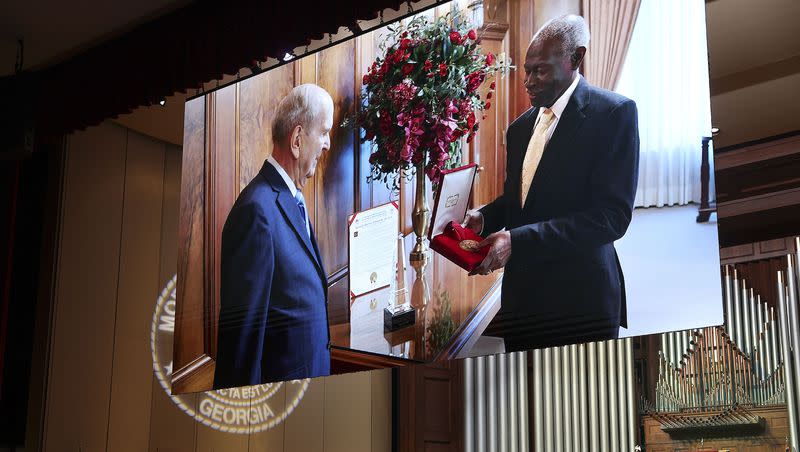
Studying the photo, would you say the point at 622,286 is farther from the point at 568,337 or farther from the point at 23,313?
the point at 23,313

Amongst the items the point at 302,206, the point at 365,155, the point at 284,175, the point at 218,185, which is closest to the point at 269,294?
the point at 302,206

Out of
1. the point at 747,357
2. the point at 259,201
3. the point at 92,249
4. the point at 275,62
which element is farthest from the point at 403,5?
the point at 747,357

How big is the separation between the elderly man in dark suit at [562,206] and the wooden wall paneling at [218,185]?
4.63 ft

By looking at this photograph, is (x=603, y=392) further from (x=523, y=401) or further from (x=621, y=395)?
(x=523, y=401)

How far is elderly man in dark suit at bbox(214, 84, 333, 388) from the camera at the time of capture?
12.8ft

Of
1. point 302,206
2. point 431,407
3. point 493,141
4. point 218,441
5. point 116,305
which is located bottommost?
point 218,441

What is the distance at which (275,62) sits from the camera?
4.27 metres

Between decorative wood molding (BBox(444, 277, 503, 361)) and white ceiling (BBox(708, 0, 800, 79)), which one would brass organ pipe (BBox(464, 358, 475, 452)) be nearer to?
white ceiling (BBox(708, 0, 800, 79))

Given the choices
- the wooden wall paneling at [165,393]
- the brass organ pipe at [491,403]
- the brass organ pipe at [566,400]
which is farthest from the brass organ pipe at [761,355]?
the wooden wall paneling at [165,393]

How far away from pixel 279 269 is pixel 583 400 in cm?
279

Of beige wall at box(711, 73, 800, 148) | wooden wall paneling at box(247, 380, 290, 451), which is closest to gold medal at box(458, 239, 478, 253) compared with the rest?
beige wall at box(711, 73, 800, 148)

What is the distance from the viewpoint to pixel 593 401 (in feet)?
19.3

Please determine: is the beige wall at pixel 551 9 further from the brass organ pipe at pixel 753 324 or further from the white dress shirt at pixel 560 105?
the brass organ pipe at pixel 753 324

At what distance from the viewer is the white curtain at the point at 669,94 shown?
9.59ft
